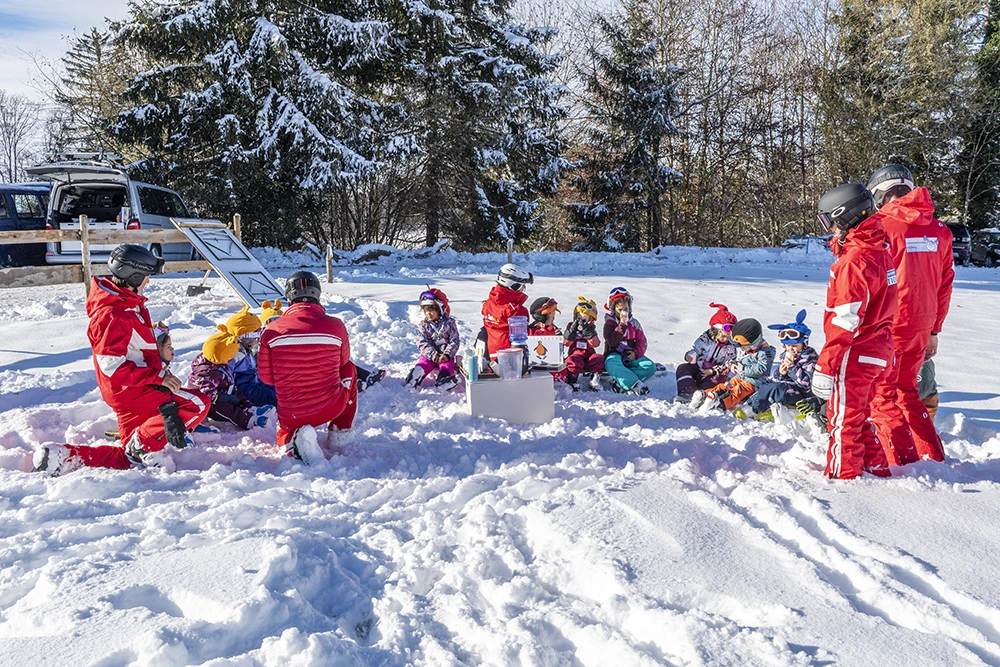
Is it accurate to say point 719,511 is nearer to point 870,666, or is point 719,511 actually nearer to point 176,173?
point 870,666

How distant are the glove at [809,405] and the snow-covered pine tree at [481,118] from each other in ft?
46.2

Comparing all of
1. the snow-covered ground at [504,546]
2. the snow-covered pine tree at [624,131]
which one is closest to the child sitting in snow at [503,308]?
the snow-covered ground at [504,546]

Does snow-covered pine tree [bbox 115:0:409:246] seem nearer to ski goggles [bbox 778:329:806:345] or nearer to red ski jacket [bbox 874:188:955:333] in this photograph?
ski goggles [bbox 778:329:806:345]

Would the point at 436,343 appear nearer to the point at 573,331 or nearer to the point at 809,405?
the point at 573,331

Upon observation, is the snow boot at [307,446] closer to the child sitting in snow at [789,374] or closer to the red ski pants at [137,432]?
the red ski pants at [137,432]

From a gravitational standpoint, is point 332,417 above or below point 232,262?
below

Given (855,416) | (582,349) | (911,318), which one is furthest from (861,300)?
(582,349)

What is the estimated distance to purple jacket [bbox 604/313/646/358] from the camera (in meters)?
6.24

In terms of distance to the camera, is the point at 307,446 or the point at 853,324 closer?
the point at 853,324

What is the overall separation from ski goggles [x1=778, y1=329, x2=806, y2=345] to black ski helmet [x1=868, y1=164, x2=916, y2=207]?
1.15 m

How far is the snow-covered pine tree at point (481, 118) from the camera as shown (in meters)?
17.5

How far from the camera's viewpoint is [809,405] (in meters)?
4.83

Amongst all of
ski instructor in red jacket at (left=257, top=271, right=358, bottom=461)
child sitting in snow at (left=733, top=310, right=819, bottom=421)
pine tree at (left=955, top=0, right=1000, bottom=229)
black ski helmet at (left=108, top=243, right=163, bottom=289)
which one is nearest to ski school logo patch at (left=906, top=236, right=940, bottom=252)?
child sitting in snow at (left=733, top=310, right=819, bottom=421)

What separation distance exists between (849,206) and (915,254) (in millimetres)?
737
